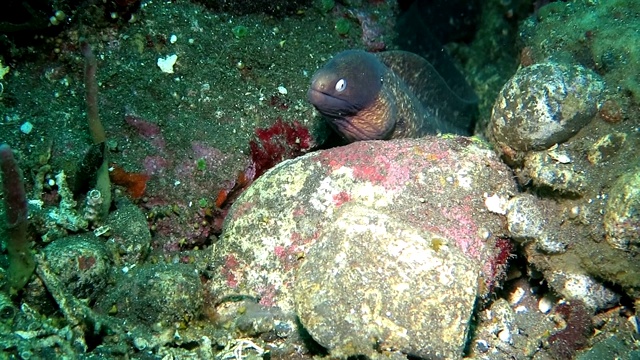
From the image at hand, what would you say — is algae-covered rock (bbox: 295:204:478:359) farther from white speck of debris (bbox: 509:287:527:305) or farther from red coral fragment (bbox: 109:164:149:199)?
red coral fragment (bbox: 109:164:149:199)

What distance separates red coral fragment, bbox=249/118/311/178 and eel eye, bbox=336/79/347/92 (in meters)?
0.84

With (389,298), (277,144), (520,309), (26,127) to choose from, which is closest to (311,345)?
(389,298)

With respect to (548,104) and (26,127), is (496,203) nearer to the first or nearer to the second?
(548,104)

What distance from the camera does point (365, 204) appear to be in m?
3.03

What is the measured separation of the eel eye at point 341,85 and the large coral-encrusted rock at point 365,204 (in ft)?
1.76

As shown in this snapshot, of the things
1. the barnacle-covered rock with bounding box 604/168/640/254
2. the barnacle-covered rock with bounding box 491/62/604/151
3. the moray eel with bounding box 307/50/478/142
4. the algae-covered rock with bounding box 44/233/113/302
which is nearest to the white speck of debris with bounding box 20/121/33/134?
the algae-covered rock with bounding box 44/233/113/302

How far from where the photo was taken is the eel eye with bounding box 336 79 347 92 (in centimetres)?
350

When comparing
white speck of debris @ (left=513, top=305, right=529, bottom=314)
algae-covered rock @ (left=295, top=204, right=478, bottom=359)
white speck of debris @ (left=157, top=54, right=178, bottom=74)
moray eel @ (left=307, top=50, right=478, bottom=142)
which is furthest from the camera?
white speck of debris @ (left=157, top=54, right=178, bottom=74)

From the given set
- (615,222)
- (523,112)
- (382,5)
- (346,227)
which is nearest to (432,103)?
(382,5)

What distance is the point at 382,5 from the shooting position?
5172mm

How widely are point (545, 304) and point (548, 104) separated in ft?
4.98

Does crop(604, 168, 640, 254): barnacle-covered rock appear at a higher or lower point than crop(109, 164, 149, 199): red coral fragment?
lower

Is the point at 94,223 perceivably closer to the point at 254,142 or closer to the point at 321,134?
the point at 254,142

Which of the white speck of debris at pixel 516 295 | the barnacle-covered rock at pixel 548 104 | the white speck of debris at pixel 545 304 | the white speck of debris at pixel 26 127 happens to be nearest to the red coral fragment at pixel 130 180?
the white speck of debris at pixel 26 127
